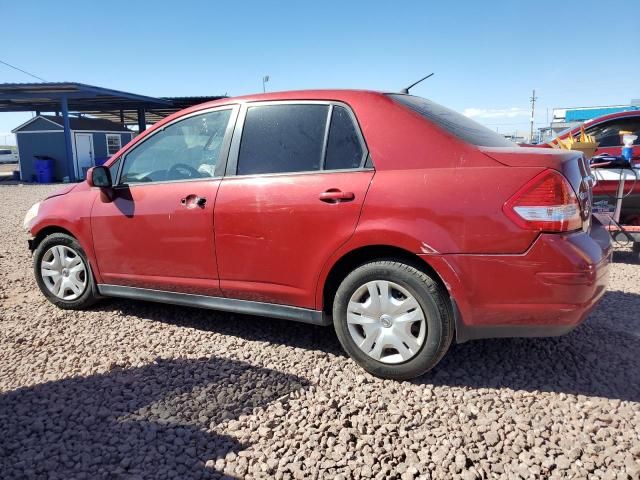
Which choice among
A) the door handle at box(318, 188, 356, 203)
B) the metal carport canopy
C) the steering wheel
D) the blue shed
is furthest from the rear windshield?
the blue shed

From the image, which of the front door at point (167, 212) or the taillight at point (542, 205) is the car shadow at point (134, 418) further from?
the taillight at point (542, 205)

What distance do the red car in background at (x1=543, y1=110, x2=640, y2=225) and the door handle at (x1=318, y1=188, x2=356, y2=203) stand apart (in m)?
4.60

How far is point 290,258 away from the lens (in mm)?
3158

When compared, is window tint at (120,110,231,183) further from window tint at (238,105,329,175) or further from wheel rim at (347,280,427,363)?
wheel rim at (347,280,427,363)

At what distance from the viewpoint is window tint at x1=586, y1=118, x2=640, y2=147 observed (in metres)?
6.73

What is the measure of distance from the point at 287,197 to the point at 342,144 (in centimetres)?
48

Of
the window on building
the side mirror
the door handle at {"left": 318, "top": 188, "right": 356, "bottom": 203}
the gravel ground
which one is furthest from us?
the window on building

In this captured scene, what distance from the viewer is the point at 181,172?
3.69 meters

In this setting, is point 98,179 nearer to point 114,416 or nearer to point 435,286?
point 114,416

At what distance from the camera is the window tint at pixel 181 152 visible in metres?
3.57

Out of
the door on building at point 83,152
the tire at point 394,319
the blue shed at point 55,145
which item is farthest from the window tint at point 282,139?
the door on building at point 83,152

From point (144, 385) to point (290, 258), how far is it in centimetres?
118

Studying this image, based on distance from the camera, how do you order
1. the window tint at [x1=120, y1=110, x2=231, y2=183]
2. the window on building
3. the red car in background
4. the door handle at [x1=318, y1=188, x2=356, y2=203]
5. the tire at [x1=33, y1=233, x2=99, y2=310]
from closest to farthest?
the door handle at [x1=318, y1=188, x2=356, y2=203] < the window tint at [x1=120, y1=110, x2=231, y2=183] < the tire at [x1=33, y1=233, x2=99, y2=310] < the red car in background < the window on building

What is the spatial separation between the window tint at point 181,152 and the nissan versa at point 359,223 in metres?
0.01
